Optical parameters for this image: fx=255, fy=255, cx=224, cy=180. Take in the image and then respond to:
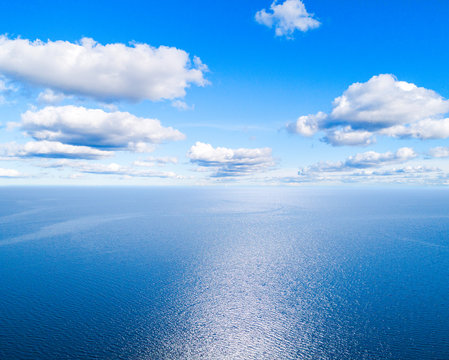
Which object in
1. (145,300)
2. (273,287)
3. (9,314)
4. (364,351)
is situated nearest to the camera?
(364,351)

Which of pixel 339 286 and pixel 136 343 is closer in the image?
pixel 136 343

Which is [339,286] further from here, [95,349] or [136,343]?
[95,349]

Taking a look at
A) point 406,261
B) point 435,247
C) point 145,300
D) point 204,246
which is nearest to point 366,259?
point 406,261

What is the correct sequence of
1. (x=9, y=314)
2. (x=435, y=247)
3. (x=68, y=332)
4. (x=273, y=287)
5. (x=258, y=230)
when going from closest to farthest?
(x=68, y=332)
(x=9, y=314)
(x=273, y=287)
(x=435, y=247)
(x=258, y=230)

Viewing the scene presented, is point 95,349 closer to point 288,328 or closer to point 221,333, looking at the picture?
point 221,333

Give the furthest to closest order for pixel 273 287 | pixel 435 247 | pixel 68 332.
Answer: pixel 435 247
pixel 273 287
pixel 68 332

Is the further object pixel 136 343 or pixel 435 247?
pixel 435 247

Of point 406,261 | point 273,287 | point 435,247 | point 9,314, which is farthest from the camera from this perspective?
point 435,247

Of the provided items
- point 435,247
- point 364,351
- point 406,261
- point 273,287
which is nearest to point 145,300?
point 273,287
